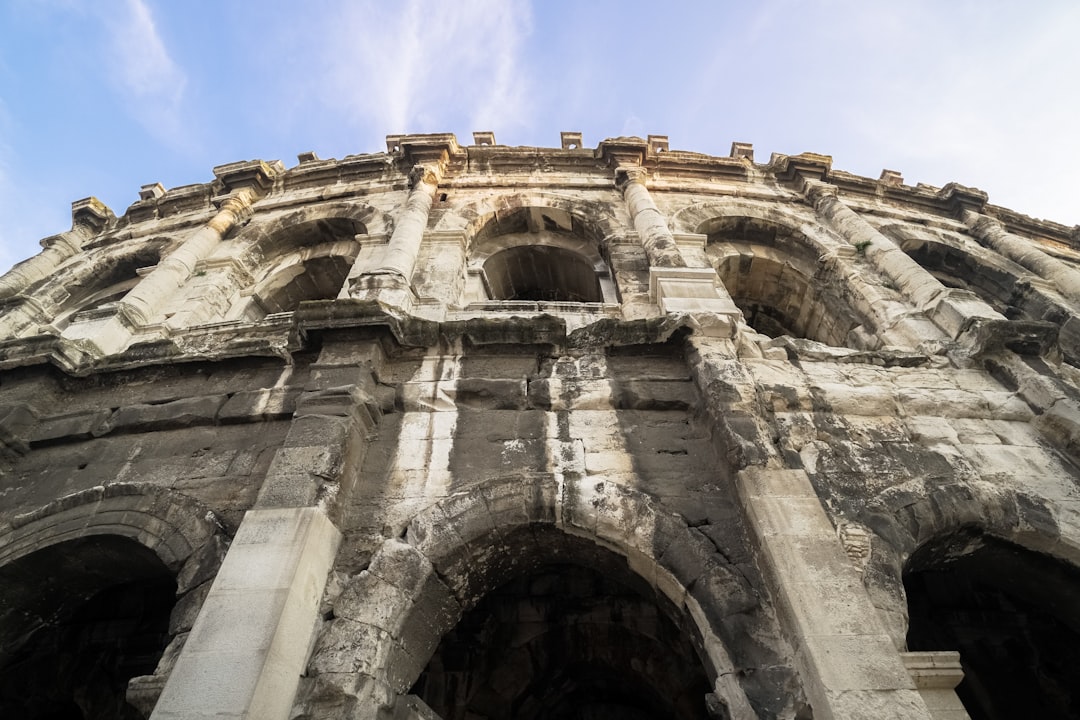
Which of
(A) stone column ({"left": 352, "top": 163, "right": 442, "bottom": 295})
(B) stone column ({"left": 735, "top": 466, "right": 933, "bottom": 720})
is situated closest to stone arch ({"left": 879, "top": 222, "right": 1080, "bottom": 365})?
(B) stone column ({"left": 735, "top": 466, "right": 933, "bottom": 720})

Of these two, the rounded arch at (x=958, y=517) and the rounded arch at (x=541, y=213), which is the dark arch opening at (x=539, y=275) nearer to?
the rounded arch at (x=541, y=213)

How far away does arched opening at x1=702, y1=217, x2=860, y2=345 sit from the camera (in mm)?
9281

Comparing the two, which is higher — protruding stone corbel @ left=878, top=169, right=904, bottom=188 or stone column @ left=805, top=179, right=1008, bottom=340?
protruding stone corbel @ left=878, top=169, right=904, bottom=188

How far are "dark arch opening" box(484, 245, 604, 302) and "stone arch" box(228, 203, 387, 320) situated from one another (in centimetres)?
213

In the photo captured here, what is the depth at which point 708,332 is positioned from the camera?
17.5ft

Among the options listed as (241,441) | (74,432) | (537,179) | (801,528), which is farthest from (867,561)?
(537,179)

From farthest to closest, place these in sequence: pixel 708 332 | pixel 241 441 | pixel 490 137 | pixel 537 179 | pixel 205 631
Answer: pixel 490 137
pixel 537 179
pixel 708 332
pixel 241 441
pixel 205 631

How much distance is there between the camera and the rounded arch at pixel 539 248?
29.0 feet

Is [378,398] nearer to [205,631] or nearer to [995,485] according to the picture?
[205,631]

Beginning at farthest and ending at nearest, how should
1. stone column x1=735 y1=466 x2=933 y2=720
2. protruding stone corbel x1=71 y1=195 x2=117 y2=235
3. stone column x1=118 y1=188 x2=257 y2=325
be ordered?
protruding stone corbel x1=71 y1=195 x2=117 y2=235, stone column x1=118 y1=188 x2=257 y2=325, stone column x1=735 y1=466 x2=933 y2=720

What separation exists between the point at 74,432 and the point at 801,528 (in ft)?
20.9

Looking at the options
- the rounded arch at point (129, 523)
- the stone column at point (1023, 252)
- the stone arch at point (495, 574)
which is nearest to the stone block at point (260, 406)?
the rounded arch at point (129, 523)

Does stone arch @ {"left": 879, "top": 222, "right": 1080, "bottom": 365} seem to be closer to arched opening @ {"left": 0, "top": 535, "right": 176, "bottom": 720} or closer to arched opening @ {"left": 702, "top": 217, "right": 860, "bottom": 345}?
arched opening @ {"left": 702, "top": 217, "right": 860, "bottom": 345}

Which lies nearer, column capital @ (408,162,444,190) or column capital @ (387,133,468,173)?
column capital @ (408,162,444,190)
